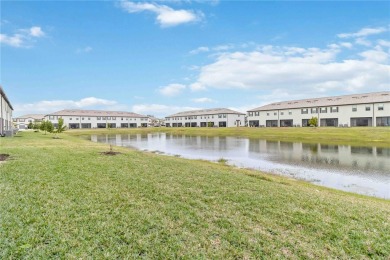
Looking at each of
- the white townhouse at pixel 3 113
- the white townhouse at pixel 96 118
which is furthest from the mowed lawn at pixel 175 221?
the white townhouse at pixel 96 118

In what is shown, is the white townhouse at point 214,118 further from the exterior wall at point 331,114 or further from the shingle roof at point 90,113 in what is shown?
the shingle roof at point 90,113

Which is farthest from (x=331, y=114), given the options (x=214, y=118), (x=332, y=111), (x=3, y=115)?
(x=3, y=115)

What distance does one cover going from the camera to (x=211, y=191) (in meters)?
11.5

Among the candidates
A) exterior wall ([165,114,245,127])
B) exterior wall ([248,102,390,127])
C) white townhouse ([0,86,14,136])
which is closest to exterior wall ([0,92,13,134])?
white townhouse ([0,86,14,136])

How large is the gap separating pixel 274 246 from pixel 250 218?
178 cm

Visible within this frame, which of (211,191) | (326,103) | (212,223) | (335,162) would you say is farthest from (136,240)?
(326,103)

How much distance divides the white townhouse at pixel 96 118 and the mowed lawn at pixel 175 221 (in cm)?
10987

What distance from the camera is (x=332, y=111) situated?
3125 inches

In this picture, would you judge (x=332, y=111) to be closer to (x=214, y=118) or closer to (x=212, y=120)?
(x=214, y=118)

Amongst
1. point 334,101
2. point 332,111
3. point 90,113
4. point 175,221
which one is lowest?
point 175,221

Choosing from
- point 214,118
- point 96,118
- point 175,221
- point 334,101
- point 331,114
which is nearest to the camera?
point 175,221

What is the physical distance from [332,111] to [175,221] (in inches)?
3234

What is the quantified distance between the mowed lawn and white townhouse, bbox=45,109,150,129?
10987 cm

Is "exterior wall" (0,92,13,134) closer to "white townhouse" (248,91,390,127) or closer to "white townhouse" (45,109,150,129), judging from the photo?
"white townhouse" (45,109,150,129)
